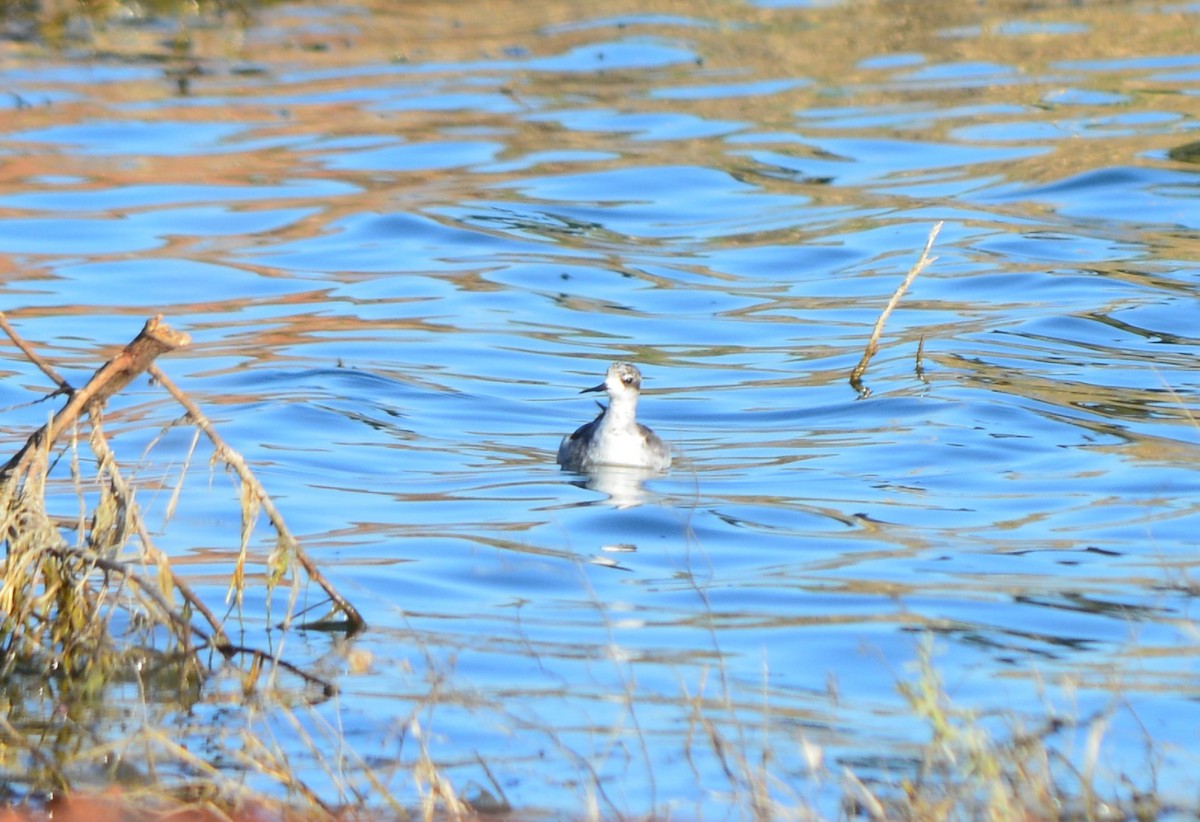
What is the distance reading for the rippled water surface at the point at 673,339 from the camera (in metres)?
7.46

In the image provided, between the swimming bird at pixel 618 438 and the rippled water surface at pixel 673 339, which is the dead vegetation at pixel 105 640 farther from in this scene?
the swimming bird at pixel 618 438

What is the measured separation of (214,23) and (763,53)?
7.13 m

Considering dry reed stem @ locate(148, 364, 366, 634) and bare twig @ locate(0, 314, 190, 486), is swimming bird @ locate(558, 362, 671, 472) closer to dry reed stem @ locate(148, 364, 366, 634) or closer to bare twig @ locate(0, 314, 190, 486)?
dry reed stem @ locate(148, 364, 366, 634)

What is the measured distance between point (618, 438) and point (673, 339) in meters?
4.15

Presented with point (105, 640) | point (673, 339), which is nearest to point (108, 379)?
point (105, 640)

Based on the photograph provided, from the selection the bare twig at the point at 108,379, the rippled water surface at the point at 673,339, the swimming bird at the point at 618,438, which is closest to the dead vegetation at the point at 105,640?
the bare twig at the point at 108,379

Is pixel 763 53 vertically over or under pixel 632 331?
over

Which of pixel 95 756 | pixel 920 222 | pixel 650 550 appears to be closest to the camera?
pixel 95 756

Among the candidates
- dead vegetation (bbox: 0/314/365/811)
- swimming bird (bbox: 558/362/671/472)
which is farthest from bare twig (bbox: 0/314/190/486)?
swimming bird (bbox: 558/362/671/472)

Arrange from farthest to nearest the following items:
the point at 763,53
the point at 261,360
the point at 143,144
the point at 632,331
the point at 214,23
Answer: the point at 214,23
the point at 763,53
the point at 143,144
the point at 632,331
the point at 261,360

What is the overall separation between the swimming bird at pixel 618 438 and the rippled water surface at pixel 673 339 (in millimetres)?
176

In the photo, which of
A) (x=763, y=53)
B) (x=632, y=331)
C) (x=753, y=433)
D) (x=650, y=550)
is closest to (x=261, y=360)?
(x=632, y=331)

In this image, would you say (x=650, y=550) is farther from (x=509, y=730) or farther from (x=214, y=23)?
(x=214, y=23)

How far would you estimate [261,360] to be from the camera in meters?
14.1
